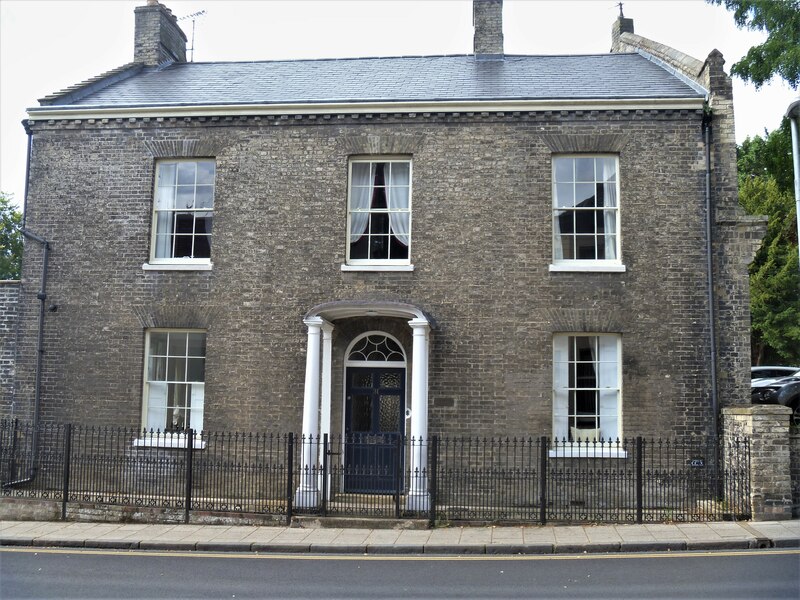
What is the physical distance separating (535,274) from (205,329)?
22.0ft

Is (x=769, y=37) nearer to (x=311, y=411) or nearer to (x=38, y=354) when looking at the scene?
(x=311, y=411)

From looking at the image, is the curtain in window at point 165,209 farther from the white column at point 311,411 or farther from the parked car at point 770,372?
the parked car at point 770,372

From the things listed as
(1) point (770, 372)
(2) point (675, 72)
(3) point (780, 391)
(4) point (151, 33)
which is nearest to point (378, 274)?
(2) point (675, 72)

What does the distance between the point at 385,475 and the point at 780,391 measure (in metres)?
12.2

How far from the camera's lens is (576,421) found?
15422 mm

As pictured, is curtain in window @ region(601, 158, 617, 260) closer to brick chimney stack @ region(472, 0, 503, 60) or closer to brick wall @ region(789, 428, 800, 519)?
brick wall @ region(789, 428, 800, 519)

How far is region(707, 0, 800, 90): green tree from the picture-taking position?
17.6 metres

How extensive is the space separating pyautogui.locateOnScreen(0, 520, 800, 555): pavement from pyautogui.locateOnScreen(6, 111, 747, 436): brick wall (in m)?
2.62

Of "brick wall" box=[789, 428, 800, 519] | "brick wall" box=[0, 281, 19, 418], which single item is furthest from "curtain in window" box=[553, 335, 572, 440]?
"brick wall" box=[0, 281, 19, 418]

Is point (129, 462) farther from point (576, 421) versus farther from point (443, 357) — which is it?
point (576, 421)

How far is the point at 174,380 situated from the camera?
16422 millimetres

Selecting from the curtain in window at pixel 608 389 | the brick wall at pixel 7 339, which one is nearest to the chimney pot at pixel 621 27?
the curtain in window at pixel 608 389

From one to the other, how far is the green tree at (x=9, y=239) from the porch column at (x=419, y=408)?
4091 cm

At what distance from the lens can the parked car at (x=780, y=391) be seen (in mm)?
20797
